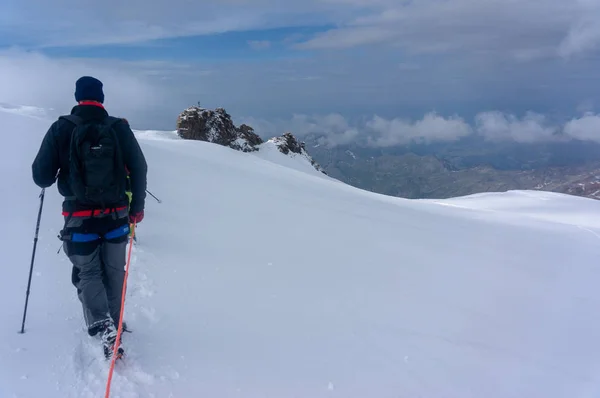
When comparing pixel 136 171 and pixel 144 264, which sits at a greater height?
pixel 136 171

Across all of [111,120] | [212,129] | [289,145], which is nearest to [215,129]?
[212,129]

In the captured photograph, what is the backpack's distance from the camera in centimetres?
399

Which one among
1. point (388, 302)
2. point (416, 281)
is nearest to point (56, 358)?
point (388, 302)

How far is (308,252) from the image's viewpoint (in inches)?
355

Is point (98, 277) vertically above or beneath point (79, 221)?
beneath

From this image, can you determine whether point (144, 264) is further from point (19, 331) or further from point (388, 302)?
point (388, 302)

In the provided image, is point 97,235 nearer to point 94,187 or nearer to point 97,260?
point 97,260

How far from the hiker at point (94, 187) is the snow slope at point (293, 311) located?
0.65 metres

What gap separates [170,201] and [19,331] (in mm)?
6831

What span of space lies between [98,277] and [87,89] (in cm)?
188

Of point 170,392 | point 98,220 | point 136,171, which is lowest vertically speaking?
point 170,392

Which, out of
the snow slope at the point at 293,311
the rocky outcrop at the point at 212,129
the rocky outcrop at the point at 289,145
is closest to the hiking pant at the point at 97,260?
the snow slope at the point at 293,311

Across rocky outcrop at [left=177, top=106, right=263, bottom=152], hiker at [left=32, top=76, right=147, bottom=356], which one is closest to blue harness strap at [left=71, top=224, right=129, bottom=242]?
hiker at [left=32, top=76, right=147, bottom=356]

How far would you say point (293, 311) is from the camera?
6.06 m
